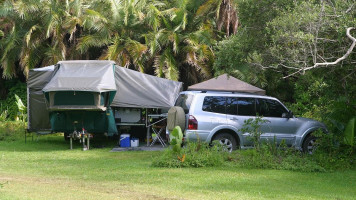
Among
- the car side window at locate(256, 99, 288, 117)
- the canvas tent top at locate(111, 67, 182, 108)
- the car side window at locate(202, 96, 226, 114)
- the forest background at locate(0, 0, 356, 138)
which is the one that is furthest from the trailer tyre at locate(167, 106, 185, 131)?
the forest background at locate(0, 0, 356, 138)

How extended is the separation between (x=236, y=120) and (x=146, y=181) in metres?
4.78

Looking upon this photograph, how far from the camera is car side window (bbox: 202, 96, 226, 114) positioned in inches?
528

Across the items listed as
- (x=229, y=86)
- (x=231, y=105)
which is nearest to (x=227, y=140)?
(x=231, y=105)

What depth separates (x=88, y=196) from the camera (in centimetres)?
768

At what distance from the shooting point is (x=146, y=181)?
9406 millimetres

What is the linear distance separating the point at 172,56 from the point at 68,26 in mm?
4709

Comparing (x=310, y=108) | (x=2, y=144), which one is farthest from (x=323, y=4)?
(x=2, y=144)

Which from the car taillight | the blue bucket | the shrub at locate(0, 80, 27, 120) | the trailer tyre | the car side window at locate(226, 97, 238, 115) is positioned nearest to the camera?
the trailer tyre

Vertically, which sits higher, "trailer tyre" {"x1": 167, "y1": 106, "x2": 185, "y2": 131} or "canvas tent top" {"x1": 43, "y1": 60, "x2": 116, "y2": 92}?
"canvas tent top" {"x1": 43, "y1": 60, "x2": 116, "y2": 92}

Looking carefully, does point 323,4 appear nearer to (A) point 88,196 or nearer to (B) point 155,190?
(B) point 155,190

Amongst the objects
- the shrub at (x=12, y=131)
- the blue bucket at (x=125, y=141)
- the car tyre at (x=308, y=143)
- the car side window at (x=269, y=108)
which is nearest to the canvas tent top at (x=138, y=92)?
the blue bucket at (x=125, y=141)

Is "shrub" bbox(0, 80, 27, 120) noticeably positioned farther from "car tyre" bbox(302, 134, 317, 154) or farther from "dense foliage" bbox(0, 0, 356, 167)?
"car tyre" bbox(302, 134, 317, 154)

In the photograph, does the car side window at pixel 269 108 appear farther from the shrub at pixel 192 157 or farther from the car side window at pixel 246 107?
the shrub at pixel 192 157

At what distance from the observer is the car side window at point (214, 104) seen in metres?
13.4
